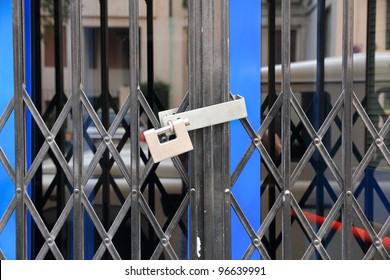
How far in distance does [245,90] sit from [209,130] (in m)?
0.23

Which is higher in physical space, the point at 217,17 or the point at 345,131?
the point at 217,17

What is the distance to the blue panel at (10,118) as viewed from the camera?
84.7 inches

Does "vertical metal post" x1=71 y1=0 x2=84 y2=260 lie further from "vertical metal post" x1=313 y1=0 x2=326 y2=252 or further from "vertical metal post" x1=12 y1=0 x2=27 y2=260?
"vertical metal post" x1=313 y1=0 x2=326 y2=252

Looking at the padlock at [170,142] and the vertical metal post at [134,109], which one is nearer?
the padlock at [170,142]

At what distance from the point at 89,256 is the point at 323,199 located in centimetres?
108

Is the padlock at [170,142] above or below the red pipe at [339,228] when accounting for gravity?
above

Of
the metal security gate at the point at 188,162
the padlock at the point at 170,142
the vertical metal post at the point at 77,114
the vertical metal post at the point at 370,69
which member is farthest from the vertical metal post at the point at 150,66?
the vertical metal post at the point at 370,69

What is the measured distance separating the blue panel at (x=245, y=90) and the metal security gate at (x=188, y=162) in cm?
3

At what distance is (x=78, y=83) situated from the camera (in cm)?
213

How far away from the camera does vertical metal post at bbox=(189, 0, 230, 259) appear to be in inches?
82.1

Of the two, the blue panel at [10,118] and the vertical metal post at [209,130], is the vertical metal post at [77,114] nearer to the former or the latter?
the blue panel at [10,118]

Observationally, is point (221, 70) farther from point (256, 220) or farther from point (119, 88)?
point (256, 220)

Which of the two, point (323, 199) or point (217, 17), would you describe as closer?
point (217, 17)

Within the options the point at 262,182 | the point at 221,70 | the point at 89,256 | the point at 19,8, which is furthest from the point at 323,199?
the point at 19,8
